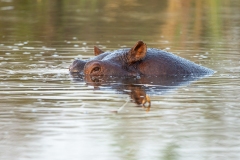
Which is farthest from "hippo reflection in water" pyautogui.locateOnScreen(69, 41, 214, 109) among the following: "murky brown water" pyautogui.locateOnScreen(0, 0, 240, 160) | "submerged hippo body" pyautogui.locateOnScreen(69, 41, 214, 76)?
"murky brown water" pyautogui.locateOnScreen(0, 0, 240, 160)

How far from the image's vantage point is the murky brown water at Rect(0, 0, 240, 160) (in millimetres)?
6092

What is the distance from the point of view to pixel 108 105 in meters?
8.16

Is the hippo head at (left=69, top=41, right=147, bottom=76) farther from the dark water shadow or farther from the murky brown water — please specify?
the murky brown water

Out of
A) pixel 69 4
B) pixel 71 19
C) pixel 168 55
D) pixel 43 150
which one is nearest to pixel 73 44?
pixel 168 55

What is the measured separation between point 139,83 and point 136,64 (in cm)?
101

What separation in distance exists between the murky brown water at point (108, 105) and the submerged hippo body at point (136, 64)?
0.43 m

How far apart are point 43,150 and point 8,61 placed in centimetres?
690

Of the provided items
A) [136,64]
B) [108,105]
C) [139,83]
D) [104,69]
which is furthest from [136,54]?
[108,105]

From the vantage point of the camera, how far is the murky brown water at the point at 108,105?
6.09m

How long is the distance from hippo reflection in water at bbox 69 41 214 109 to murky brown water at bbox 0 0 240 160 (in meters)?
0.27

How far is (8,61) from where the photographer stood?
500 inches

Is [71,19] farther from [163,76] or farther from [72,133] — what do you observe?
[72,133]

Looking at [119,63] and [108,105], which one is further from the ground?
[119,63]

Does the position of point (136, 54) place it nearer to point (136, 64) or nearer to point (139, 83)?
point (136, 64)
